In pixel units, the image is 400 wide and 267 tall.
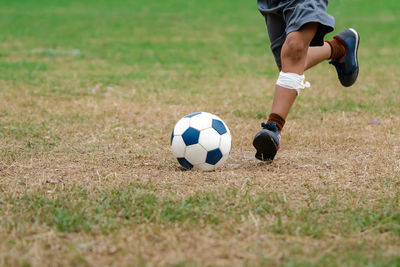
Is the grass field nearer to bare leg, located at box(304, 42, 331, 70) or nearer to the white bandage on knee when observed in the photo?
the white bandage on knee

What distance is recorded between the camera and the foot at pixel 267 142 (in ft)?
13.0

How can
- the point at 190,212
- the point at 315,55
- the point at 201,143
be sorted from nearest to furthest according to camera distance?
1. the point at 190,212
2. the point at 201,143
3. the point at 315,55

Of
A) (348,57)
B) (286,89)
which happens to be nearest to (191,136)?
(286,89)

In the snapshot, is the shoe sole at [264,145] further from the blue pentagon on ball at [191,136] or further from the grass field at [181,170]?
the blue pentagon on ball at [191,136]

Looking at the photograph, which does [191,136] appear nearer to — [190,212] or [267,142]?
[267,142]

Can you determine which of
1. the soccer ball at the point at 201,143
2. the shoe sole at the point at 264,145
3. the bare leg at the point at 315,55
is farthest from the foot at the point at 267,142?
the bare leg at the point at 315,55

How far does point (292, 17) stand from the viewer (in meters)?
4.16

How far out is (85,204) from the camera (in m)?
3.19

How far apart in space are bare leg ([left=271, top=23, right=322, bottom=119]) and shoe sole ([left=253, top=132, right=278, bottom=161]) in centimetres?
33

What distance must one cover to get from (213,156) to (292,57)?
3.29 feet

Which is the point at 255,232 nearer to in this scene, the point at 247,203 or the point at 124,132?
the point at 247,203

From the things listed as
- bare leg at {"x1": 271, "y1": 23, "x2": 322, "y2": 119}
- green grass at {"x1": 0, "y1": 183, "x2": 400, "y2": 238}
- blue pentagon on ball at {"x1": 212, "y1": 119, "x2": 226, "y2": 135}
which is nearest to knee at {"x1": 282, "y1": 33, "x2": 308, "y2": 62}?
bare leg at {"x1": 271, "y1": 23, "x2": 322, "y2": 119}

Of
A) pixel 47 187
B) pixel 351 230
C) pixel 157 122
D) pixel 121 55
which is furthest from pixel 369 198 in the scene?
pixel 121 55

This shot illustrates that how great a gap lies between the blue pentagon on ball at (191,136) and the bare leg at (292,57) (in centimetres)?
66
